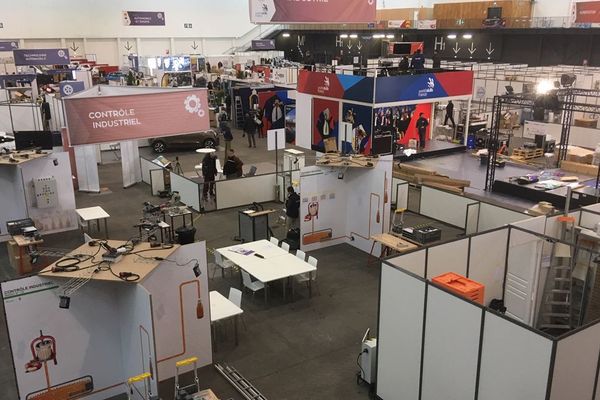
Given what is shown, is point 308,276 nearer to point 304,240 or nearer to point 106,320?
point 304,240

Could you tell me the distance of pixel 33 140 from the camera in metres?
13.6

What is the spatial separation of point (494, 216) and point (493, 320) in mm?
7474

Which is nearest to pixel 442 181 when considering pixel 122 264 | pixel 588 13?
pixel 122 264

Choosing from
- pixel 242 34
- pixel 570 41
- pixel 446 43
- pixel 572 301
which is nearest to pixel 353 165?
pixel 572 301

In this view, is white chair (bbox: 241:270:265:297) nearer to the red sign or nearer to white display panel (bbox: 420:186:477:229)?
the red sign

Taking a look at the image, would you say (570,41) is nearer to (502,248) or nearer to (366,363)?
(502,248)

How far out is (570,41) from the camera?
29453 millimetres

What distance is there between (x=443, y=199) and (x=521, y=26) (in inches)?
835

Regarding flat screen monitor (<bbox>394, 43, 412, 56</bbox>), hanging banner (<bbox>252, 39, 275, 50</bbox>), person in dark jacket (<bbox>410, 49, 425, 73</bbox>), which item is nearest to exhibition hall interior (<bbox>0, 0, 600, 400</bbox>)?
person in dark jacket (<bbox>410, 49, 425, 73</bbox>)

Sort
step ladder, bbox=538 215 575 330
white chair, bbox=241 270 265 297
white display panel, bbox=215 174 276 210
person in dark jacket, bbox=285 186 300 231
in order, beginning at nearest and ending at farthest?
step ladder, bbox=538 215 575 330, white chair, bbox=241 270 265 297, person in dark jacket, bbox=285 186 300 231, white display panel, bbox=215 174 276 210

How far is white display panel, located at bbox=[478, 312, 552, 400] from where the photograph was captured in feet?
17.3

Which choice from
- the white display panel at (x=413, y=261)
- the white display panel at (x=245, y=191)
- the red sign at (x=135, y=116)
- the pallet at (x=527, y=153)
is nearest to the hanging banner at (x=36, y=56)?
the white display panel at (x=245, y=191)

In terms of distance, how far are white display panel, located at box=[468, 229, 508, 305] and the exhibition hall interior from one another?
35 mm

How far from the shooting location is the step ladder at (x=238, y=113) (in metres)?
27.2
